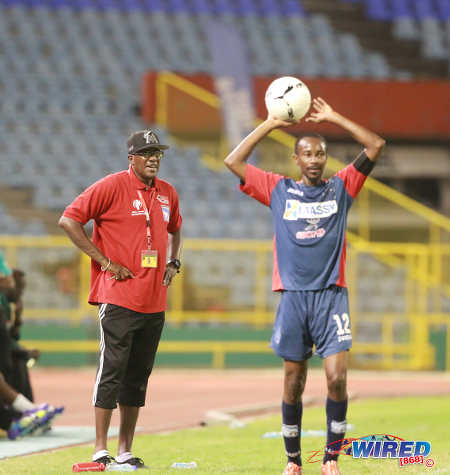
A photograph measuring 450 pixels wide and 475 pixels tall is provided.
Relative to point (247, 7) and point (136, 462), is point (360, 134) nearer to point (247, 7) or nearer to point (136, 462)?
point (136, 462)

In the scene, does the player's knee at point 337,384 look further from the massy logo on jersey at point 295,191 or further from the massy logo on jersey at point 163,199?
the massy logo on jersey at point 163,199

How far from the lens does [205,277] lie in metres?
19.9

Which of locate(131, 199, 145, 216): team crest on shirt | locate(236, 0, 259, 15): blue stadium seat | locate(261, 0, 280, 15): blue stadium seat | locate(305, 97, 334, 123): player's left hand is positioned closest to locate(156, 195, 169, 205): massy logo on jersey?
locate(131, 199, 145, 216): team crest on shirt

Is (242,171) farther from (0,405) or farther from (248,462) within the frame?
(0,405)

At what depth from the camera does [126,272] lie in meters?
7.11

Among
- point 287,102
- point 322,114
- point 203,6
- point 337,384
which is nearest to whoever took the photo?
point 337,384

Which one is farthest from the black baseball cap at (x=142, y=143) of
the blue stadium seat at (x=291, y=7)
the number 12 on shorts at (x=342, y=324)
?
the blue stadium seat at (x=291, y=7)

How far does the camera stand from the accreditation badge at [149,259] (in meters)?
7.17

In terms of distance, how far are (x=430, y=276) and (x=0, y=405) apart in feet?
41.5

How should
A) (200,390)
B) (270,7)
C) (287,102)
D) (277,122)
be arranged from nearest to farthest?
1. (277,122)
2. (287,102)
3. (200,390)
4. (270,7)

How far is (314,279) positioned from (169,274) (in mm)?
1179

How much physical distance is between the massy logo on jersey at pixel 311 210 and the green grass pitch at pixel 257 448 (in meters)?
1.61

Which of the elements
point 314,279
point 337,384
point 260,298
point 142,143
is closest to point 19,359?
point 142,143

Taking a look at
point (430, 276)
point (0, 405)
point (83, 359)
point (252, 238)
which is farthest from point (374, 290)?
point (0, 405)
